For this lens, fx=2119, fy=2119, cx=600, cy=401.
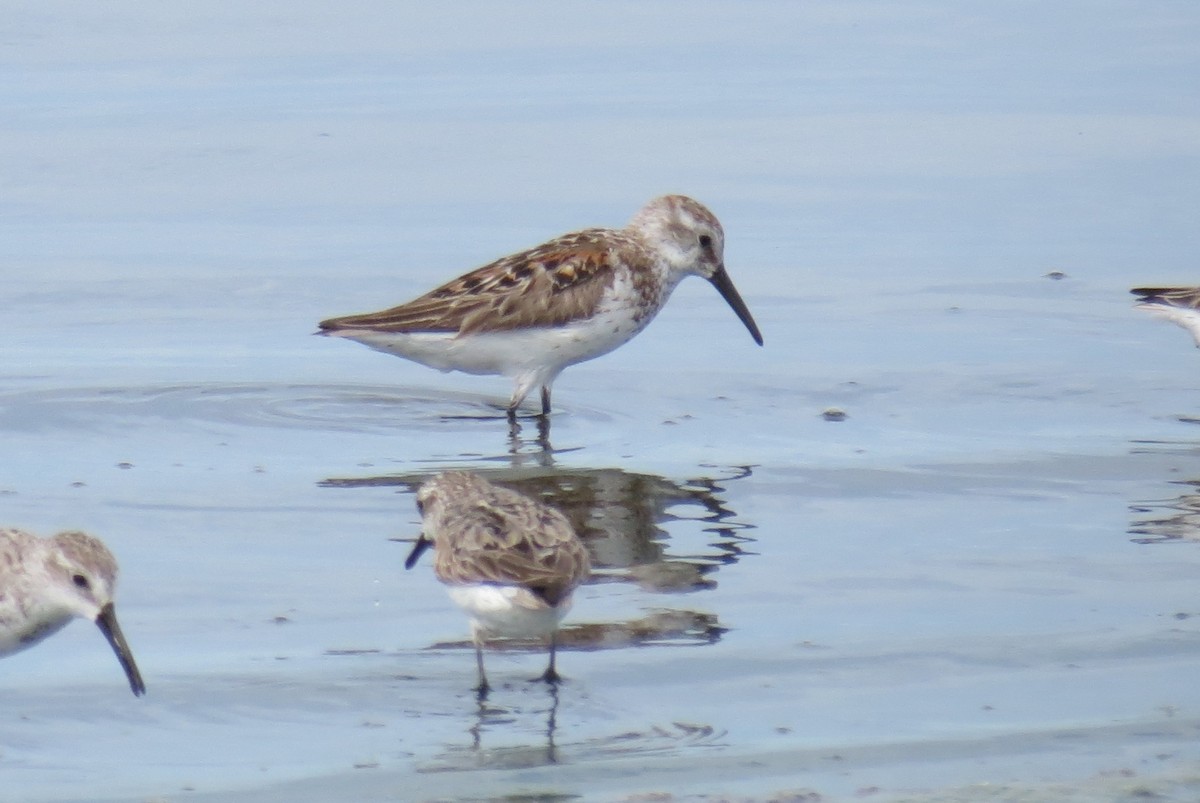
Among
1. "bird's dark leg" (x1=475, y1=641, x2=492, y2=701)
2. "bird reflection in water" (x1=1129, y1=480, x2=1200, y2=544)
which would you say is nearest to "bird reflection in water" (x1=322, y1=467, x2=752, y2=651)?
"bird's dark leg" (x1=475, y1=641, x2=492, y2=701)

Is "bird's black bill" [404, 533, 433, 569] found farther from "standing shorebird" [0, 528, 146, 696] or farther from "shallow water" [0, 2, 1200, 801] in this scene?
"standing shorebird" [0, 528, 146, 696]

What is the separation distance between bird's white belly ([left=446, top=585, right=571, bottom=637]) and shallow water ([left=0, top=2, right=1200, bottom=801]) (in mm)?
227

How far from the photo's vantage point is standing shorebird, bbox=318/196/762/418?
1034cm

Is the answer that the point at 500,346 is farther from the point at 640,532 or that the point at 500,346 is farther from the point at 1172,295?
the point at 1172,295

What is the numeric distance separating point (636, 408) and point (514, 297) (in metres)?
0.82

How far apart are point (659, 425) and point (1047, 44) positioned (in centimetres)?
1052

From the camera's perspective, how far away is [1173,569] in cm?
789

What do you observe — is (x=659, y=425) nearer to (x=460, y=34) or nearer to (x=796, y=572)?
(x=796, y=572)

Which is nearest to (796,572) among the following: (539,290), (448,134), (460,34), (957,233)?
(539,290)

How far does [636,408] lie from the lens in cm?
1047

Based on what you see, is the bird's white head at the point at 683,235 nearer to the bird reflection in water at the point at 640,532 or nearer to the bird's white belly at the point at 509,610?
the bird reflection in water at the point at 640,532

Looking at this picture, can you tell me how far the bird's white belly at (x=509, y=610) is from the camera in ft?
21.4

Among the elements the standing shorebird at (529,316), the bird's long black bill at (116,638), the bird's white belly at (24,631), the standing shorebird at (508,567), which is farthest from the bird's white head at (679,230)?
the bird's long black bill at (116,638)

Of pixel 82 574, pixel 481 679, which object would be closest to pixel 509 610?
pixel 481 679
